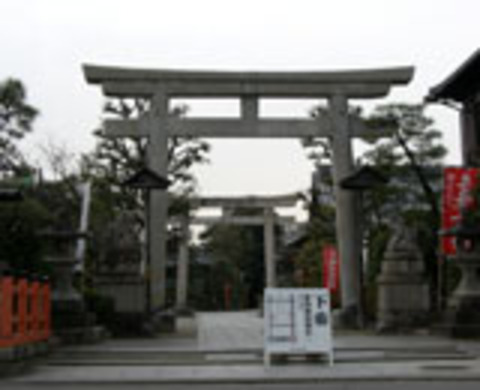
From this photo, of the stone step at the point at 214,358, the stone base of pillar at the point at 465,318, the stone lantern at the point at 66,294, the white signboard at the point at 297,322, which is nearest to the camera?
the white signboard at the point at 297,322

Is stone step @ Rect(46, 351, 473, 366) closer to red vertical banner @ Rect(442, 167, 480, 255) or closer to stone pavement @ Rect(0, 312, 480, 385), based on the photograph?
stone pavement @ Rect(0, 312, 480, 385)

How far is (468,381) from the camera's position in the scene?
10883 millimetres

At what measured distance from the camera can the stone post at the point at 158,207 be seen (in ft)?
67.5

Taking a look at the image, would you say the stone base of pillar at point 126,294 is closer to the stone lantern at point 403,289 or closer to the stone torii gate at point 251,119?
the stone torii gate at point 251,119

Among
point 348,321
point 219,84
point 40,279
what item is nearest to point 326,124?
point 219,84

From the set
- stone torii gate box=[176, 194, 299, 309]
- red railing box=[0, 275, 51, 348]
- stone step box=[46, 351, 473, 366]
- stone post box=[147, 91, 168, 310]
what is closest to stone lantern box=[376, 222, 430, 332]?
stone step box=[46, 351, 473, 366]

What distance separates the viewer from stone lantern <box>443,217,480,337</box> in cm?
1691

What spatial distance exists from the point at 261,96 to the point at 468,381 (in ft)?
40.6

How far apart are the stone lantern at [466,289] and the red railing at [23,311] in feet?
29.2

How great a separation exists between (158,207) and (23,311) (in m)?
8.08

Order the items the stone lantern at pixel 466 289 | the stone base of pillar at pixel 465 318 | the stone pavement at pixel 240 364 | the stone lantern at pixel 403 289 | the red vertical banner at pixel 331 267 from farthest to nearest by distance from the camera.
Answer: the red vertical banner at pixel 331 267 → the stone lantern at pixel 403 289 → the stone lantern at pixel 466 289 → the stone base of pillar at pixel 465 318 → the stone pavement at pixel 240 364

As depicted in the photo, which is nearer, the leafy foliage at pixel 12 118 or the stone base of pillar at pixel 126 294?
the stone base of pillar at pixel 126 294

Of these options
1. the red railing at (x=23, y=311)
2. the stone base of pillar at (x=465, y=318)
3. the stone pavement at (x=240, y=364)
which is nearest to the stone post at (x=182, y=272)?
the stone pavement at (x=240, y=364)

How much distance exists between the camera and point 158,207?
68.7ft
